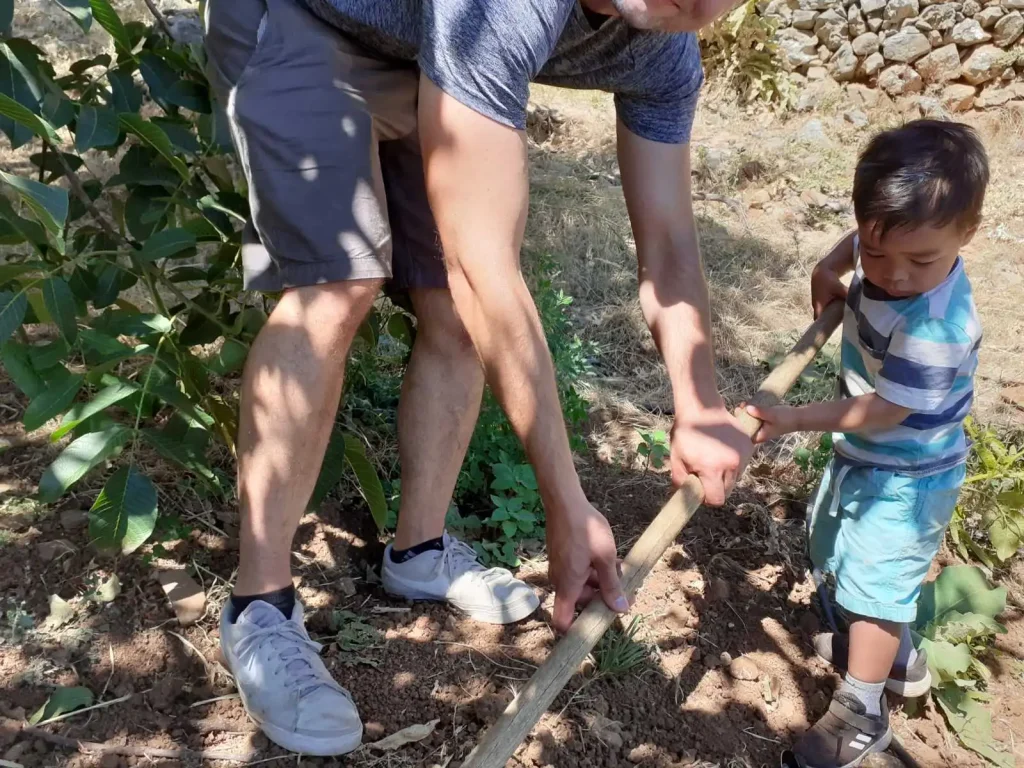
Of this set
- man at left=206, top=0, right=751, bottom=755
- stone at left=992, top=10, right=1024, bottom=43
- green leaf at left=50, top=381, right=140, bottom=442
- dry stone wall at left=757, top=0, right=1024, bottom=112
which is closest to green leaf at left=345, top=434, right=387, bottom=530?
man at left=206, top=0, right=751, bottom=755

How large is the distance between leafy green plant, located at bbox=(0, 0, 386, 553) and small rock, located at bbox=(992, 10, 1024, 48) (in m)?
6.72

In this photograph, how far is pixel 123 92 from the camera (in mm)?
1883

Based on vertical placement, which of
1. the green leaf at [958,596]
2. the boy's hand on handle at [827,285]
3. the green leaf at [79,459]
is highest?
the boy's hand on handle at [827,285]

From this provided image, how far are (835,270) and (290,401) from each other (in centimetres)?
144

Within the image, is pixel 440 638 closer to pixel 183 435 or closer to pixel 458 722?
pixel 458 722

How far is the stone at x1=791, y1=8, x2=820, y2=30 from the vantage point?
708 cm

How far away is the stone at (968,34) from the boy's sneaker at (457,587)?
655cm

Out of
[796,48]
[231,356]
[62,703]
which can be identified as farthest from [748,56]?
[62,703]

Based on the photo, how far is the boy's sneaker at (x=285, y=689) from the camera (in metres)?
1.70

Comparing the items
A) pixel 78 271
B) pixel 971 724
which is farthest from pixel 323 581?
pixel 971 724

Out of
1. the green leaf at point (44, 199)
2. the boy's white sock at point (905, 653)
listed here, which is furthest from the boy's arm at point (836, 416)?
the green leaf at point (44, 199)

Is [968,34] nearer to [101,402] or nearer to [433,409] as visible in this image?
[433,409]

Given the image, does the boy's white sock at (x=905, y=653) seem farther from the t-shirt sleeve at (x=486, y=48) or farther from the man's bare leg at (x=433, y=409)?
the t-shirt sleeve at (x=486, y=48)

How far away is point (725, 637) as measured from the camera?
7.63ft
